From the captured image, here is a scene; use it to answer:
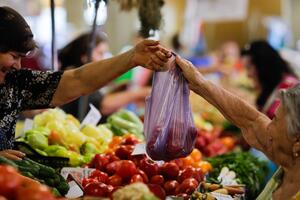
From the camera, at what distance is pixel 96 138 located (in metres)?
4.51

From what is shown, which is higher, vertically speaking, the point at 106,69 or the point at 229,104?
the point at 106,69

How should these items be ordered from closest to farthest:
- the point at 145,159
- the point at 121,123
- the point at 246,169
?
the point at 145,159
the point at 246,169
the point at 121,123

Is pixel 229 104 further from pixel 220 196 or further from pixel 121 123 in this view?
pixel 121 123

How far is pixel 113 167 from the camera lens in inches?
142

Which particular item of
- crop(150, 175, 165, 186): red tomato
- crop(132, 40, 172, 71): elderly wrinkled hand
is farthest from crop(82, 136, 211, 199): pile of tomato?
crop(132, 40, 172, 71): elderly wrinkled hand

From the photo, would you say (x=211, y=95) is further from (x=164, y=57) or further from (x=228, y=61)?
(x=228, y=61)

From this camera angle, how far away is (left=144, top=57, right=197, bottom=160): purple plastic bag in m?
3.31

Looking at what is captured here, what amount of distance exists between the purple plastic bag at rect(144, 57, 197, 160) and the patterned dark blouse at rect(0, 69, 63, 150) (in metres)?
0.58

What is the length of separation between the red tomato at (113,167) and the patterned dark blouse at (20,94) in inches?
21.9

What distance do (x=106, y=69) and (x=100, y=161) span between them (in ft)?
2.24

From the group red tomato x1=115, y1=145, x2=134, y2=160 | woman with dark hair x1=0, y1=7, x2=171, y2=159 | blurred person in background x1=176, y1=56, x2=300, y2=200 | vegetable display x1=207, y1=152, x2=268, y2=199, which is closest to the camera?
blurred person in background x1=176, y1=56, x2=300, y2=200

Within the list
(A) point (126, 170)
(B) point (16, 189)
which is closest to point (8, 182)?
(B) point (16, 189)

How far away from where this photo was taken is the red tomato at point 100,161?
3701mm

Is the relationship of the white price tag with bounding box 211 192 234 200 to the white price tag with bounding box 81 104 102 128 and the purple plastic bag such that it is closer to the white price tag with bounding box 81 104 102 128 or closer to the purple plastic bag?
the purple plastic bag
